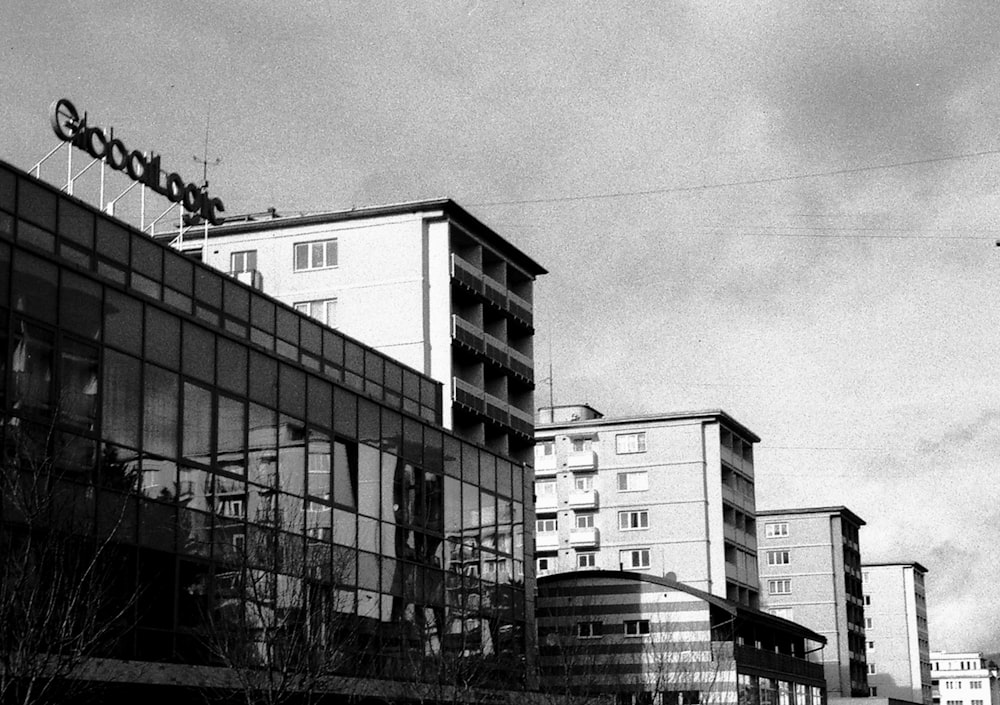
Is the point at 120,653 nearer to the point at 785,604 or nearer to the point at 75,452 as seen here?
the point at 75,452

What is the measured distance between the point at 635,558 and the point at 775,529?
4327 centimetres

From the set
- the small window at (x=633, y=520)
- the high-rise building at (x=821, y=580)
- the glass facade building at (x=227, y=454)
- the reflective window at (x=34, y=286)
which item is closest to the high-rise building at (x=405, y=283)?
the glass facade building at (x=227, y=454)

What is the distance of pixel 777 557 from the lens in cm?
15625

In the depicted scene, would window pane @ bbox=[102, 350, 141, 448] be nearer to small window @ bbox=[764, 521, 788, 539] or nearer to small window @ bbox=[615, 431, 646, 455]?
small window @ bbox=[615, 431, 646, 455]

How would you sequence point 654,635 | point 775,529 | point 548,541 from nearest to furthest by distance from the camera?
1. point 654,635
2. point 548,541
3. point 775,529

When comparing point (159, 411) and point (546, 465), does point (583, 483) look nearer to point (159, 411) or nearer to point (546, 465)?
point (546, 465)

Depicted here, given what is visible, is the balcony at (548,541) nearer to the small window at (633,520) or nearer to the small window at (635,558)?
the small window at (633,520)

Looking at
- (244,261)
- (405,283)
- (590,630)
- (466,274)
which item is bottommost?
(590,630)

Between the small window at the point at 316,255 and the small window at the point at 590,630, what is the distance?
80.6ft

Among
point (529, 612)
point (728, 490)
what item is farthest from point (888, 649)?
point (529, 612)

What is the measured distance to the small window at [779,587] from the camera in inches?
6014

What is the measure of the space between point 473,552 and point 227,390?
17367 mm

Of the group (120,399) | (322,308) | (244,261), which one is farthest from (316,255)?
(120,399)

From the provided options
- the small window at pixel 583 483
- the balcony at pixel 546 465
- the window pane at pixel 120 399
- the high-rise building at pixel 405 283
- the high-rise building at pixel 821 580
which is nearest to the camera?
the window pane at pixel 120 399
